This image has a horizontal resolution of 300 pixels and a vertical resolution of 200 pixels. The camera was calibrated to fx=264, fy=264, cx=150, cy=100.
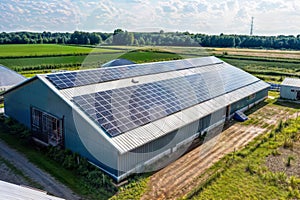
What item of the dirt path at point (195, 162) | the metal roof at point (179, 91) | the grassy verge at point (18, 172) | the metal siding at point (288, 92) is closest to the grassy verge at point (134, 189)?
the dirt path at point (195, 162)

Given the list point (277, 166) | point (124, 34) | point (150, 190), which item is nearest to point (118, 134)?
point (150, 190)

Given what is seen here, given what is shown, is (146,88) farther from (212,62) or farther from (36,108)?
(212,62)

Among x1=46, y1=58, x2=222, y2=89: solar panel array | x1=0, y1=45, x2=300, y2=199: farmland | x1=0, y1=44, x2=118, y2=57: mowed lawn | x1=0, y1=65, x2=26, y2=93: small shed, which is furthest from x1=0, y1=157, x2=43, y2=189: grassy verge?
x1=0, y1=44, x2=118, y2=57: mowed lawn

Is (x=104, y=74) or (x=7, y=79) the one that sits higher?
(x=104, y=74)

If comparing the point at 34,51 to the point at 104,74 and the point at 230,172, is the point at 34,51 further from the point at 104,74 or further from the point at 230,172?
the point at 230,172

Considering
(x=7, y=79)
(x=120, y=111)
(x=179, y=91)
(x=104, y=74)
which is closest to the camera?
(x=120, y=111)

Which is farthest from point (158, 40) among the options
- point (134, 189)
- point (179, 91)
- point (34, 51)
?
point (134, 189)
